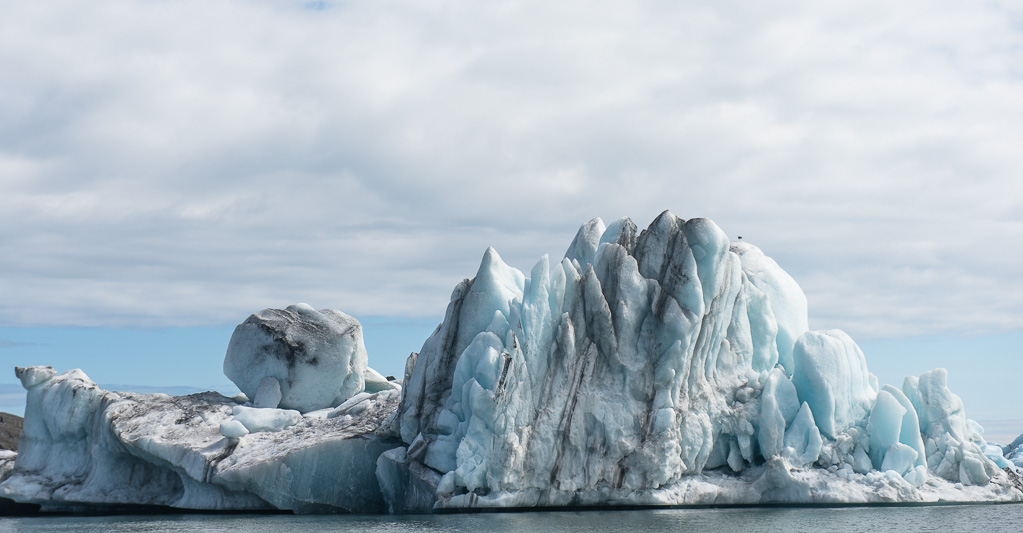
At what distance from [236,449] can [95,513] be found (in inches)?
250

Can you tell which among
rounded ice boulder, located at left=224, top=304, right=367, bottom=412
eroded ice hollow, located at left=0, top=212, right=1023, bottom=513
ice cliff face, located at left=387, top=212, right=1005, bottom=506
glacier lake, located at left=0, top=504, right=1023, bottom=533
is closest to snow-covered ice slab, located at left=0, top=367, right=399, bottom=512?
eroded ice hollow, located at left=0, top=212, right=1023, bottom=513

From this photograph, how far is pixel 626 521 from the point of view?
24.1 metres

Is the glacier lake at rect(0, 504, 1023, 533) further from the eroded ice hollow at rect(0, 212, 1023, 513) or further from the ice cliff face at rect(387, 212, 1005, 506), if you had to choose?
the ice cliff face at rect(387, 212, 1005, 506)

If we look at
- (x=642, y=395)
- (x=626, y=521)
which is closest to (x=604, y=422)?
(x=642, y=395)

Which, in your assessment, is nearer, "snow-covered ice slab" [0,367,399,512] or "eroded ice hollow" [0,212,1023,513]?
"eroded ice hollow" [0,212,1023,513]

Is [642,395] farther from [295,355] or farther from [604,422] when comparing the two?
[295,355]

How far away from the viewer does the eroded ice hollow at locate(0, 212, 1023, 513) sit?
27.2 m

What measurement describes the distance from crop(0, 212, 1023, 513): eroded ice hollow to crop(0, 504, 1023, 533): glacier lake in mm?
797

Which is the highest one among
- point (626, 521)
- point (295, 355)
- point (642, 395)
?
point (295, 355)

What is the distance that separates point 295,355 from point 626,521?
13759 mm

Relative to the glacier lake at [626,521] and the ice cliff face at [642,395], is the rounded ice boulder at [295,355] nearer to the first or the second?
the ice cliff face at [642,395]

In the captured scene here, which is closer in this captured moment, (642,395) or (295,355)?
(642,395)

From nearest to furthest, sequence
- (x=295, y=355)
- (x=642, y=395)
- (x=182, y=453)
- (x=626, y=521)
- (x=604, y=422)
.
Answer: (x=626, y=521)
(x=604, y=422)
(x=642, y=395)
(x=182, y=453)
(x=295, y=355)

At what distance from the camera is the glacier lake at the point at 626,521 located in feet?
74.5
